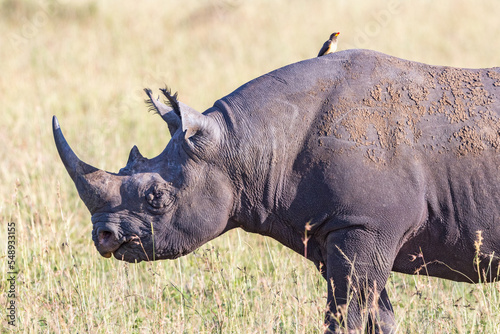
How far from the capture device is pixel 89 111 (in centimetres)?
1119

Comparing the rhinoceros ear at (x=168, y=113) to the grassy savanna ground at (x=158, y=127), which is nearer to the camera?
the rhinoceros ear at (x=168, y=113)

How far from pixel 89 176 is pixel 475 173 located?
7.80 feet

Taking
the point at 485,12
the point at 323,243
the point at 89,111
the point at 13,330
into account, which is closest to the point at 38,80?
the point at 89,111

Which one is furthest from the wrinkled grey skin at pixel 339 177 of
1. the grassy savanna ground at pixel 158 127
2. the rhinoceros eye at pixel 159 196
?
the grassy savanna ground at pixel 158 127

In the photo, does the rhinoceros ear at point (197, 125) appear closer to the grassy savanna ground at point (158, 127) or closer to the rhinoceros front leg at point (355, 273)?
the rhinoceros front leg at point (355, 273)

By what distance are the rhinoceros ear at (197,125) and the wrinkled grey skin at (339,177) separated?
1cm

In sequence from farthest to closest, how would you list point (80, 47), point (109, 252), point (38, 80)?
point (80, 47) → point (38, 80) → point (109, 252)

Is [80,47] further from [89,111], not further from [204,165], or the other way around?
[204,165]

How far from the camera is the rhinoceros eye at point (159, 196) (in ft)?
14.6

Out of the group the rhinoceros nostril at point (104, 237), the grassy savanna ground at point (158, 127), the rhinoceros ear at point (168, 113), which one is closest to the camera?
the rhinoceros nostril at point (104, 237)

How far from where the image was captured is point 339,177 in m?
4.23

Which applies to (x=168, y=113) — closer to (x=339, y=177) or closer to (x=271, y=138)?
(x=271, y=138)

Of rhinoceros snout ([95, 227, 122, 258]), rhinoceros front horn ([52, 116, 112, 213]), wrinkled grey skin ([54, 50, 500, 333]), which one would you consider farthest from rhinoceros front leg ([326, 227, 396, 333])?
rhinoceros front horn ([52, 116, 112, 213])

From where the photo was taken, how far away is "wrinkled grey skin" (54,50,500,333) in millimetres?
4250
